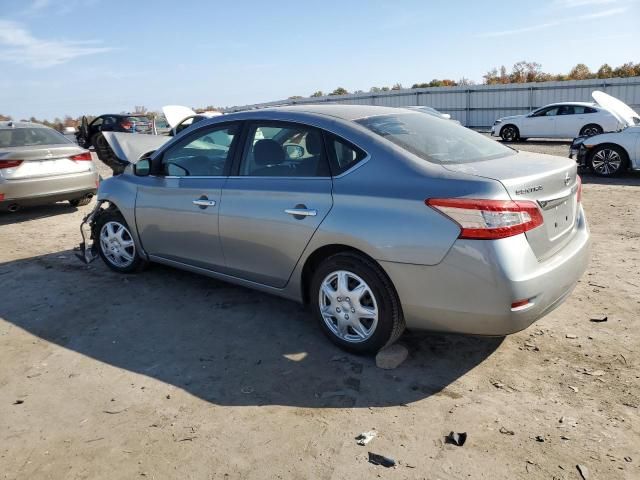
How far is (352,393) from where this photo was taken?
3.24m

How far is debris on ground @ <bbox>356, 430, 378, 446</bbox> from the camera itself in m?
2.78

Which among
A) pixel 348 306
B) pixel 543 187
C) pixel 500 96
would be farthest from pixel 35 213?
pixel 500 96

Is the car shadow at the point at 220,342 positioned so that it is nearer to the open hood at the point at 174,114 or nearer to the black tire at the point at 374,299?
the black tire at the point at 374,299

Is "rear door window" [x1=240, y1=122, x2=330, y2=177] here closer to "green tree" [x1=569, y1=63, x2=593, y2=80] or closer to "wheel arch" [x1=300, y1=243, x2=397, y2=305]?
"wheel arch" [x1=300, y1=243, x2=397, y2=305]

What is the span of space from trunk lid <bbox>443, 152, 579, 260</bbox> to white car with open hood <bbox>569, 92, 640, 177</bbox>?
8.29m

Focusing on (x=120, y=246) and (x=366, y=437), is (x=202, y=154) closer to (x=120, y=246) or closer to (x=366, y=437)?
(x=120, y=246)

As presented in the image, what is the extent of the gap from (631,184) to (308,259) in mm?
8955

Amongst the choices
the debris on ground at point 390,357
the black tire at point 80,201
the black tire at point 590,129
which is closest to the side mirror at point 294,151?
the debris on ground at point 390,357

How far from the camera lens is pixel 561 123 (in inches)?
741

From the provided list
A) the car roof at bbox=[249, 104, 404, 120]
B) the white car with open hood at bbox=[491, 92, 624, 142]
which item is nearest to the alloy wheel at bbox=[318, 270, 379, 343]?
the car roof at bbox=[249, 104, 404, 120]

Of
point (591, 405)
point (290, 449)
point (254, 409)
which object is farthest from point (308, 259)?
point (591, 405)

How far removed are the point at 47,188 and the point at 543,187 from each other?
7.62m

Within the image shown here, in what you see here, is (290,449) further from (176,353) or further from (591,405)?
(591,405)

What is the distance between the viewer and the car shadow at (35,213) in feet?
29.0
